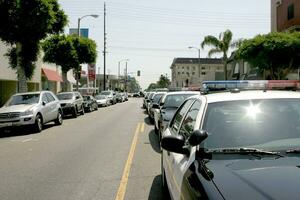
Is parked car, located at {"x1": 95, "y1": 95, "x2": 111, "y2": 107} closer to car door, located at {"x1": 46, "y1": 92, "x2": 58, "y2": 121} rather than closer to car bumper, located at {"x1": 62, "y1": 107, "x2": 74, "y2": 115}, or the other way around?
car bumper, located at {"x1": 62, "y1": 107, "x2": 74, "y2": 115}

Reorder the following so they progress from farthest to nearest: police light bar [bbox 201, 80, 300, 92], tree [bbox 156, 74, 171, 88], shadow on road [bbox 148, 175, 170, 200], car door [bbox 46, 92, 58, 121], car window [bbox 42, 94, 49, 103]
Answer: tree [bbox 156, 74, 171, 88], car door [bbox 46, 92, 58, 121], car window [bbox 42, 94, 49, 103], police light bar [bbox 201, 80, 300, 92], shadow on road [bbox 148, 175, 170, 200]

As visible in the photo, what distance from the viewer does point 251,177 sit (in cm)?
312

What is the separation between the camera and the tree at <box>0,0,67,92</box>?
73.8ft

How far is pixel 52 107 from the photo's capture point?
1980cm

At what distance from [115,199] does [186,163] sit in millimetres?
2687

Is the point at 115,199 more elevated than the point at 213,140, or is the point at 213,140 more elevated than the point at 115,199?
the point at 213,140

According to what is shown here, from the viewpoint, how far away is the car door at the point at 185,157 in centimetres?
389

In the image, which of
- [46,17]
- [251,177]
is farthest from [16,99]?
[251,177]

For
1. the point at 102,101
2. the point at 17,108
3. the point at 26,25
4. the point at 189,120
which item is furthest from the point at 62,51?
the point at 189,120

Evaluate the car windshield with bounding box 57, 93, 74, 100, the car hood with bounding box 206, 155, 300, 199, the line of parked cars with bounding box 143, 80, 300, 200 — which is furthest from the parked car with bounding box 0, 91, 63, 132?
the car hood with bounding box 206, 155, 300, 199

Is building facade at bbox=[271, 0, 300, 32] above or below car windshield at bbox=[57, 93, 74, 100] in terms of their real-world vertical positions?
above

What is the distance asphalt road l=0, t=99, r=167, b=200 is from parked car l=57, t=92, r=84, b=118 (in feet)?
37.3

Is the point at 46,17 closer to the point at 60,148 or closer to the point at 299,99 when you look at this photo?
the point at 60,148

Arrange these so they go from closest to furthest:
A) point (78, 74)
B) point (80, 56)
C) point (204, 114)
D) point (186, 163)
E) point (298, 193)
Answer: point (298, 193)
point (186, 163)
point (204, 114)
point (80, 56)
point (78, 74)
